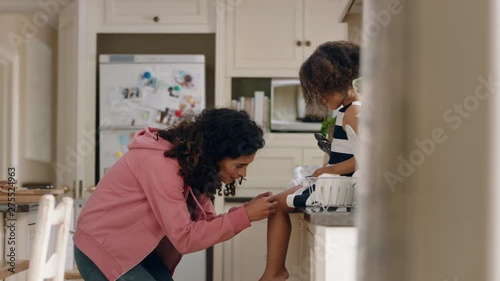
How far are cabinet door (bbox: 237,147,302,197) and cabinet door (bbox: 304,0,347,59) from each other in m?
0.65

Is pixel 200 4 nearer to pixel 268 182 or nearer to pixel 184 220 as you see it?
pixel 268 182

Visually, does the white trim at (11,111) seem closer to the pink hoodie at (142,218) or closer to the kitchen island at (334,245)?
the pink hoodie at (142,218)

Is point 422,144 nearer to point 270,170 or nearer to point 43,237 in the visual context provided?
point 43,237

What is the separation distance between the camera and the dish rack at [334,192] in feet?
5.93

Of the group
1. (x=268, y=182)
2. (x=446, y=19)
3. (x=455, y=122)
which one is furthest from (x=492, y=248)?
(x=268, y=182)

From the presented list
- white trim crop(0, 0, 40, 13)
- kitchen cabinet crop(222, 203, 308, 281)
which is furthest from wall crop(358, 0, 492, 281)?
white trim crop(0, 0, 40, 13)

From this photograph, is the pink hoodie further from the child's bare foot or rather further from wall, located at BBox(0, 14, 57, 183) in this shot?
wall, located at BBox(0, 14, 57, 183)

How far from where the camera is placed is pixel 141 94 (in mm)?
4863

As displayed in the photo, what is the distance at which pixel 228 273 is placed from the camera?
487cm

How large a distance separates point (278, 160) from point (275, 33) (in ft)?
2.70

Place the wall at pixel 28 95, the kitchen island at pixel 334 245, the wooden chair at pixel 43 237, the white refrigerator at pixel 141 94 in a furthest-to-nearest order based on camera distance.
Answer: the wall at pixel 28 95, the white refrigerator at pixel 141 94, the kitchen island at pixel 334 245, the wooden chair at pixel 43 237

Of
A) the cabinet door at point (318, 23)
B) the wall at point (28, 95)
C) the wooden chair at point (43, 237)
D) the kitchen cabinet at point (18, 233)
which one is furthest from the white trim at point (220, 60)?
the wooden chair at point (43, 237)

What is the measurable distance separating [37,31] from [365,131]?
186 inches

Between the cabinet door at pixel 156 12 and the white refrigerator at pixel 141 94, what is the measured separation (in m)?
0.27
